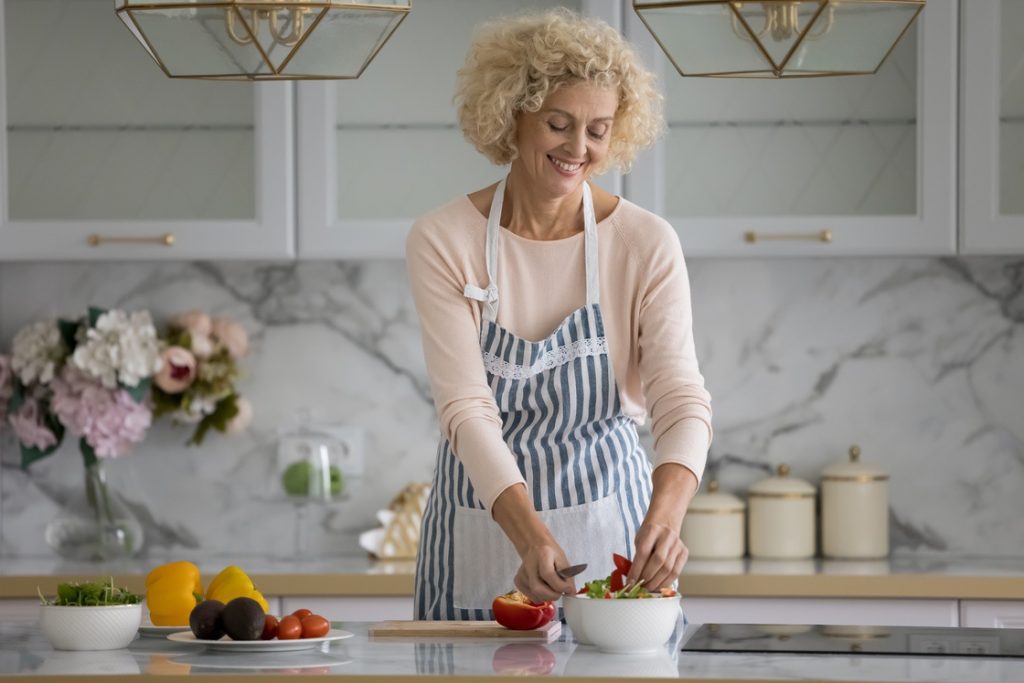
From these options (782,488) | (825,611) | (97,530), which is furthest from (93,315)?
(825,611)

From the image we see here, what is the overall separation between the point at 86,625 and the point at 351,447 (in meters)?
1.59

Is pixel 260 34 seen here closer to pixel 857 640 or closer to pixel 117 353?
pixel 857 640

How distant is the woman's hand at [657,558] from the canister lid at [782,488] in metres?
1.30

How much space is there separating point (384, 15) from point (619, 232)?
23.9 inches

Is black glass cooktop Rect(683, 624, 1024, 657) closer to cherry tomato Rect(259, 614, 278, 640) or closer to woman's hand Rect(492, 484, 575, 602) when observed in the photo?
woman's hand Rect(492, 484, 575, 602)

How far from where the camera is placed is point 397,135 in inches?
124

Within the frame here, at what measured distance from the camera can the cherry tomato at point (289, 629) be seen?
72.4 inches

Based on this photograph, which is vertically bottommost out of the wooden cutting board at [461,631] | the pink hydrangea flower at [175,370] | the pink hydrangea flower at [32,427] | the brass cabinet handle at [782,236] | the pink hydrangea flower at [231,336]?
the wooden cutting board at [461,631]

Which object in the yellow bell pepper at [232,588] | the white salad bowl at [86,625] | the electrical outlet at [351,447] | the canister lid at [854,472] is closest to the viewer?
the white salad bowl at [86,625]

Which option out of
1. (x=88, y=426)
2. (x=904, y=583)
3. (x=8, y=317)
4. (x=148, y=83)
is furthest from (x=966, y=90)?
(x=8, y=317)

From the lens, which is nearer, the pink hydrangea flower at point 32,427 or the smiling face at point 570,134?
the smiling face at point 570,134

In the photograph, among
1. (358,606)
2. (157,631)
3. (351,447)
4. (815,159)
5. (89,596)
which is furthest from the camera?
(351,447)

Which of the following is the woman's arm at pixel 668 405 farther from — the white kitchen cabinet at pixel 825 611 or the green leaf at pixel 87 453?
the green leaf at pixel 87 453

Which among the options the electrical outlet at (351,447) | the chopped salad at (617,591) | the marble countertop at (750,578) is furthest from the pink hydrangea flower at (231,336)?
the chopped salad at (617,591)
